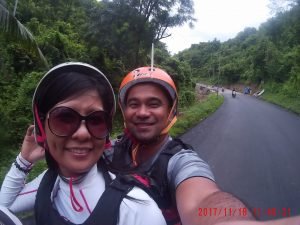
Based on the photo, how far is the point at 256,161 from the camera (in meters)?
7.27

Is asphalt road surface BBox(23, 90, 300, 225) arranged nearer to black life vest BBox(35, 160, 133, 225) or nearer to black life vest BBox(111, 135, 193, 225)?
black life vest BBox(111, 135, 193, 225)

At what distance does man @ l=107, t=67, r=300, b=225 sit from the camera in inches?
53.4

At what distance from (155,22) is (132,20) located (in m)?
1.54

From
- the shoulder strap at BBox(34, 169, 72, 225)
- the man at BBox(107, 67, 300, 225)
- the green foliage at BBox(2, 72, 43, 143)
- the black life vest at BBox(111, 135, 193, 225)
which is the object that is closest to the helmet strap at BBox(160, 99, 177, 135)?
the man at BBox(107, 67, 300, 225)

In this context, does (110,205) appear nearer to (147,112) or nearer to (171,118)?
(147,112)

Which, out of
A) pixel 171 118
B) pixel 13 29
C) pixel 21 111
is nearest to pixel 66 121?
pixel 171 118

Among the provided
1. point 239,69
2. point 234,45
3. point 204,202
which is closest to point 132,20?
point 204,202

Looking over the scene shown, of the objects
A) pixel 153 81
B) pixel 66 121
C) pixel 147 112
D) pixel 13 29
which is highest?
pixel 13 29

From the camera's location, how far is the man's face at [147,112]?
238 cm

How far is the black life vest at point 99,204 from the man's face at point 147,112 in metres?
0.97

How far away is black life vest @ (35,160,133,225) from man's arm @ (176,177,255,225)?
342 millimetres

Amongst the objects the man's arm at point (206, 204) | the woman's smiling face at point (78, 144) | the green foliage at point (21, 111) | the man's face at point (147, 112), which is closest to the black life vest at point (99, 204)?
the woman's smiling face at point (78, 144)

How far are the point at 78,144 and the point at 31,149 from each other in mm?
695

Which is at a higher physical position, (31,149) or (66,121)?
(66,121)
